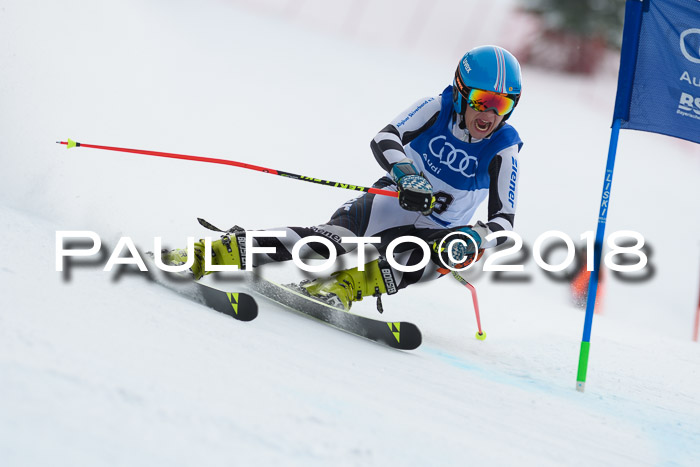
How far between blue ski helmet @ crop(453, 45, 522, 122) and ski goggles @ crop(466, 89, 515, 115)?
2 cm

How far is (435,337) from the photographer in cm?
403

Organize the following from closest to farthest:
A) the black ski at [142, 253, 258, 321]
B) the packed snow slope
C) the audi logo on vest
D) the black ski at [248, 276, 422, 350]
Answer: the packed snow slope < the black ski at [142, 253, 258, 321] < the black ski at [248, 276, 422, 350] < the audi logo on vest

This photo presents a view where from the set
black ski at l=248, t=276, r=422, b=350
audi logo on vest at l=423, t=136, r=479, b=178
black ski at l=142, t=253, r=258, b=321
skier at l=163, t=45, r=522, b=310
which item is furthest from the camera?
audi logo on vest at l=423, t=136, r=479, b=178

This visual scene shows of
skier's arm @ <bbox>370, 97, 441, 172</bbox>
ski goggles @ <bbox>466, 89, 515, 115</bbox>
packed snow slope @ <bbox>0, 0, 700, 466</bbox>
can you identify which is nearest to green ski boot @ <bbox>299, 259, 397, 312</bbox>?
packed snow slope @ <bbox>0, 0, 700, 466</bbox>

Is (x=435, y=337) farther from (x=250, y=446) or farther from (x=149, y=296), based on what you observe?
(x=250, y=446)

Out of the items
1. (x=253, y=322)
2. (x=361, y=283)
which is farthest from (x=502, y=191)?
(x=253, y=322)

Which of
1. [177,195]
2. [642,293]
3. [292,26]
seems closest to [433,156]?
A: [177,195]

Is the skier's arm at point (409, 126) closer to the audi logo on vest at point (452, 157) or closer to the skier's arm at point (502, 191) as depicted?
the audi logo on vest at point (452, 157)

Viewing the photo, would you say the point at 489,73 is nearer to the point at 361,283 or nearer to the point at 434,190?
the point at 434,190

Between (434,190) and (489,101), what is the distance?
56 centimetres

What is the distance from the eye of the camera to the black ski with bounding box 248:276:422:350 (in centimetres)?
311

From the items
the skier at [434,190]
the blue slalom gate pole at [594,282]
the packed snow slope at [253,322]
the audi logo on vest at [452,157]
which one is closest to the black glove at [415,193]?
the skier at [434,190]

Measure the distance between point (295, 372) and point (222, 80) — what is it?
393 inches

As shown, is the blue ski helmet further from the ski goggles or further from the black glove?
the black glove
